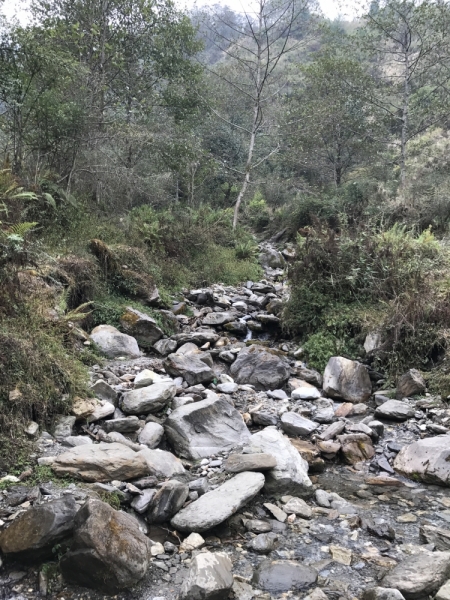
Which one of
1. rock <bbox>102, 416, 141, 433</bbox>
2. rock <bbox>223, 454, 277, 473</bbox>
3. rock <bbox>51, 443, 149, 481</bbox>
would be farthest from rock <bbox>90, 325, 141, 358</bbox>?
rock <bbox>223, 454, 277, 473</bbox>

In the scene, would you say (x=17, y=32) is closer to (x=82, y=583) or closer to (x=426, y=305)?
(x=426, y=305)

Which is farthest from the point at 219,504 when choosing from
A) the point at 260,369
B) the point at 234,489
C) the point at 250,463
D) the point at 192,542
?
the point at 260,369

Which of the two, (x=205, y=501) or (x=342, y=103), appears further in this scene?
(x=342, y=103)

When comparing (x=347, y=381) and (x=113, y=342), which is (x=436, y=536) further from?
(x=113, y=342)

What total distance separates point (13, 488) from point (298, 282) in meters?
5.96

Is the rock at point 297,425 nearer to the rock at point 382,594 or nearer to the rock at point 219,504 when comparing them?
the rock at point 219,504

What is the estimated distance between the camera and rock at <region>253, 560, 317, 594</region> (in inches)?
104

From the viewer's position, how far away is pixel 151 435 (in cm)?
430

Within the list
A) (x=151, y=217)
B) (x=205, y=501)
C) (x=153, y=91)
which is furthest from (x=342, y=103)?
(x=205, y=501)

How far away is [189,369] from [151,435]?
163cm

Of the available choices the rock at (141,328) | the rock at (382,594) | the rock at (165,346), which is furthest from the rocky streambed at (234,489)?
the rock at (141,328)

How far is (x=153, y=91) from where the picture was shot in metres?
14.8

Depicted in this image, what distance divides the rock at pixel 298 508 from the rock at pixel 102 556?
1.30 metres

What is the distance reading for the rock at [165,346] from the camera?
6.91 m
